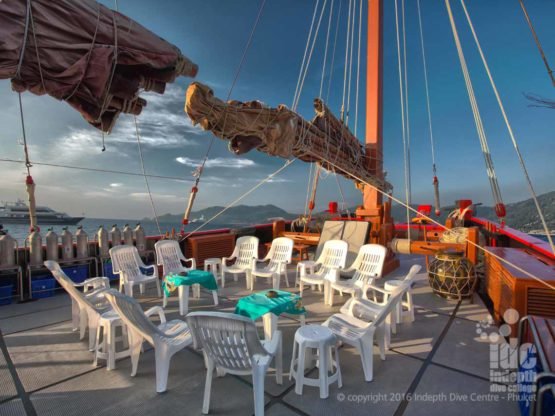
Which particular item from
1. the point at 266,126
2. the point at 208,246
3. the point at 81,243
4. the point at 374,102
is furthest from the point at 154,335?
the point at 374,102

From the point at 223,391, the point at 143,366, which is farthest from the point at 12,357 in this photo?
the point at 223,391

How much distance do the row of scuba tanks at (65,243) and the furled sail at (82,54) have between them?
11.2 ft

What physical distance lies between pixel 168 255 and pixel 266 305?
2966 mm

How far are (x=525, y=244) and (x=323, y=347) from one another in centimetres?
498

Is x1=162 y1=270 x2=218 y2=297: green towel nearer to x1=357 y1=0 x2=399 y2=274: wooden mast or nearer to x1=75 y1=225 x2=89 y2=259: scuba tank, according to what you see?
x1=75 y1=225 x2=89 y2=259: scuba tank

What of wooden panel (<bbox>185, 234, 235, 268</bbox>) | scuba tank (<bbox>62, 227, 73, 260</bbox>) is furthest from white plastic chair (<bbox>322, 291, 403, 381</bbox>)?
scuba tank (<bbox>62, 227, 73, 260</bbox>)

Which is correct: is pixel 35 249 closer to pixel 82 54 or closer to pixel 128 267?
pixel 128 267

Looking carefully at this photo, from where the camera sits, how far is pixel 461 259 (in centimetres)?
422

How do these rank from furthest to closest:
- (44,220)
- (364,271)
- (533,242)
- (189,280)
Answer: (44,220), (533,242), (364,271), (189,280)

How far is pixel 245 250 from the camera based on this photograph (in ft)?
18.3

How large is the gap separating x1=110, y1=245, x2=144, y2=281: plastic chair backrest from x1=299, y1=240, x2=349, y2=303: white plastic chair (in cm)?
265

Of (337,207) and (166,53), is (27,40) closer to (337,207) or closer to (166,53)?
(166,53)

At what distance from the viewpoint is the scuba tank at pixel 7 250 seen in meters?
4.39

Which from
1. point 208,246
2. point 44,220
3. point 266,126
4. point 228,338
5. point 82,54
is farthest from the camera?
point 44,220
